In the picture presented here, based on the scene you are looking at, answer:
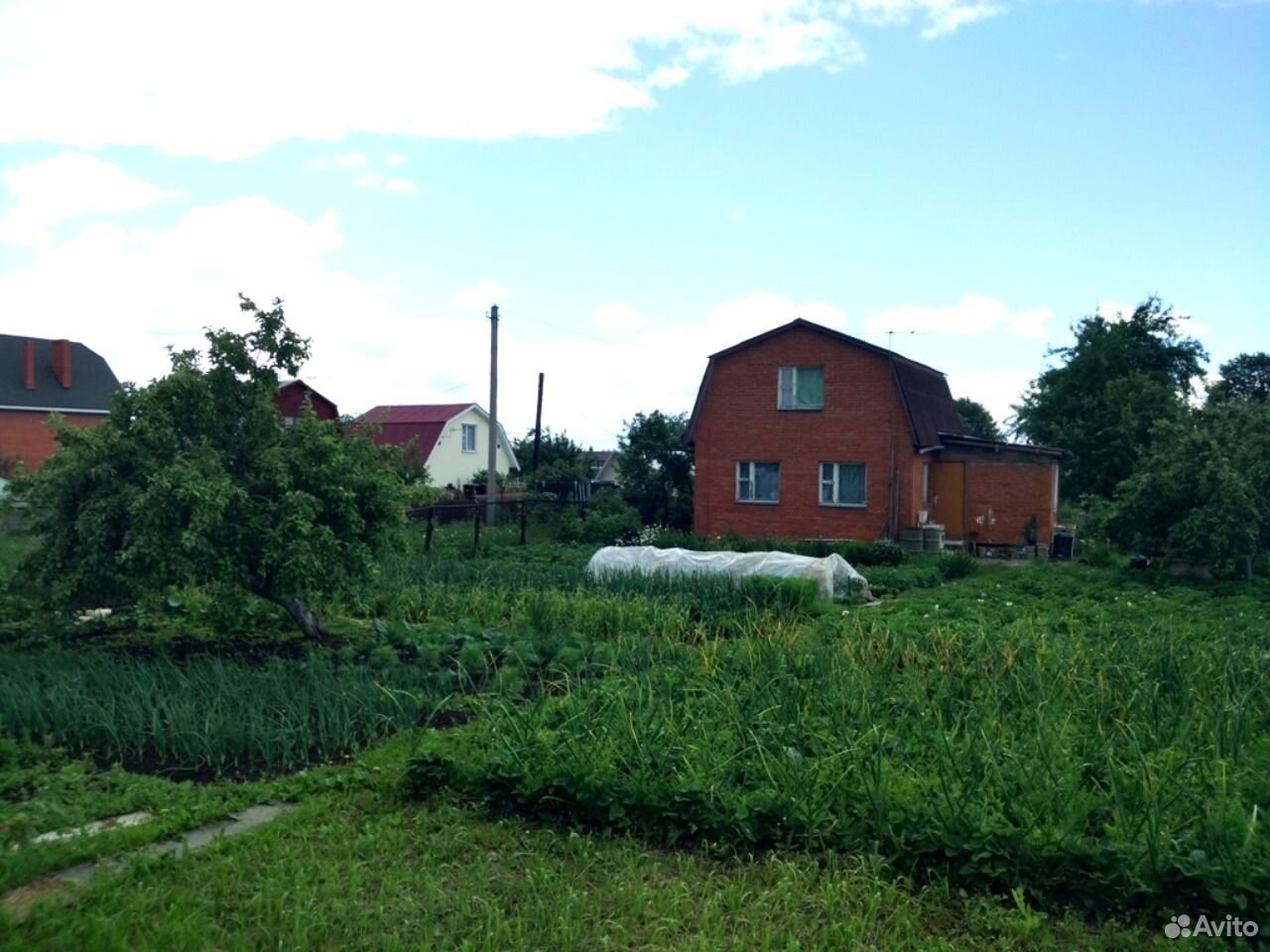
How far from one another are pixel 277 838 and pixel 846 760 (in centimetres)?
A: 280

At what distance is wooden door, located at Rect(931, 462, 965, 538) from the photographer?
2762 cm

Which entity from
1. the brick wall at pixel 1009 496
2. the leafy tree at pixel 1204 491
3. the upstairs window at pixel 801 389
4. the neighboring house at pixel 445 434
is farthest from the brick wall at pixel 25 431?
the leafy tree at pixel 1204 491

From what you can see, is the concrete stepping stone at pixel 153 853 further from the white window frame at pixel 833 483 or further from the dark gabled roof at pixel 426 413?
the dark gabled roof at pixel 426 413

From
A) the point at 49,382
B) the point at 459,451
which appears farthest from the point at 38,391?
the point at 459,451

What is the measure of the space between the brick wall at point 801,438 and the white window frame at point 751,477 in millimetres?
92

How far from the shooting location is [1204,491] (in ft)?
60.1

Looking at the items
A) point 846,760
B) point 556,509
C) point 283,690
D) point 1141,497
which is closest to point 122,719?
point 283,690

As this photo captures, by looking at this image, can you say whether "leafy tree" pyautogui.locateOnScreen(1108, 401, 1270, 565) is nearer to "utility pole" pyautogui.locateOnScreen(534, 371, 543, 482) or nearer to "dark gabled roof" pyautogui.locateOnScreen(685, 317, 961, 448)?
"dark gabled roof" pyautogui.locateOnScreen(685, 317, 961, 448)

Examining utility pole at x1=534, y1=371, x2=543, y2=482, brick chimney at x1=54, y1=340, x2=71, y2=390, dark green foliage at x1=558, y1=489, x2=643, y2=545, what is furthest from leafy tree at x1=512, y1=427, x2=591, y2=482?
brick chimney at x1=54, y1=340, x2=71, y2=390

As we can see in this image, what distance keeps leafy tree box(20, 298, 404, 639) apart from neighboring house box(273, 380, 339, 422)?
34cm

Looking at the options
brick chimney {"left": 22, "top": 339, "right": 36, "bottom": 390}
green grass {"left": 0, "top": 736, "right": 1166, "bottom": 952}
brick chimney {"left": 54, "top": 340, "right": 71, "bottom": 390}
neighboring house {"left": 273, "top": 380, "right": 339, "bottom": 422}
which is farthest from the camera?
brick chimney {"left": 54, "top": 340, "right": 71, "bottom": 390}
